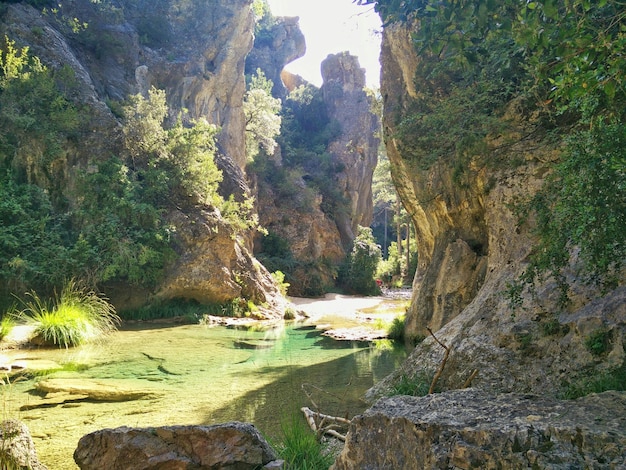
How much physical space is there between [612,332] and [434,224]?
737cm

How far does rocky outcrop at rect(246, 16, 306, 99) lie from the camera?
4322cm

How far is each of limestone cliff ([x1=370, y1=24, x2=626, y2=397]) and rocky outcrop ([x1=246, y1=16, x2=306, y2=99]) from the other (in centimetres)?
3272

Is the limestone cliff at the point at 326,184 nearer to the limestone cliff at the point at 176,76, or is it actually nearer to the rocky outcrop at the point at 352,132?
the rocky outcrop at the point at 352,132

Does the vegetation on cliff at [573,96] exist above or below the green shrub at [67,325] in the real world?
above

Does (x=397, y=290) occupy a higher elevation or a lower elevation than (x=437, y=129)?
lower

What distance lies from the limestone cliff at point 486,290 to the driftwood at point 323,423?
115 cm

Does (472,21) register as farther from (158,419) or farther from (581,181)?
(158,419)

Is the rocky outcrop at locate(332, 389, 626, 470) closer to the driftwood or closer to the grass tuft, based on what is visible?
the grass tuft

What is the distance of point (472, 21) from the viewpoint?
125 inches

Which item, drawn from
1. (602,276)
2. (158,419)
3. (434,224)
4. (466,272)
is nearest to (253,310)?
(434,224)

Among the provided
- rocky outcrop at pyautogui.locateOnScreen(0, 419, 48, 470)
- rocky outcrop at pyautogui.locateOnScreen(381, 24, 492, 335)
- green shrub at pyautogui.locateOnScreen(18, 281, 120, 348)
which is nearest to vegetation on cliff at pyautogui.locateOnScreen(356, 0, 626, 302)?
rocky outcrop at pyautogui.locateOnScreen(0, 419, 48, 470)

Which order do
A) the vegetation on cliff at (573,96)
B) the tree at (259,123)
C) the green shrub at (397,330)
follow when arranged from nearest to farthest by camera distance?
the vegetation on cliff at (573,96), the green shrub at (397,330), the tree at (259,123)

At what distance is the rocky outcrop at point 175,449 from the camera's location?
2830 mm

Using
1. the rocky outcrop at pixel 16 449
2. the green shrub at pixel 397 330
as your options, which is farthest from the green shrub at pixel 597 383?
the green shrub at pixel 397 330
